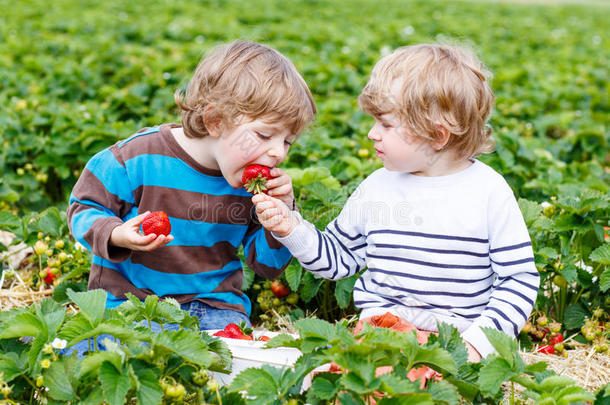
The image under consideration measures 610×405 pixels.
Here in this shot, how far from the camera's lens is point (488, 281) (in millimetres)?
2252

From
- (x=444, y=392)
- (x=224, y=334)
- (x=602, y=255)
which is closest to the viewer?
(x=444, y=392)

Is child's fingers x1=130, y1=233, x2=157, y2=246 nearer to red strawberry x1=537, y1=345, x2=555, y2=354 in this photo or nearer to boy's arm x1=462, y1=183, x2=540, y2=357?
boy's arm x1=462, y1=183, x2=540, y2=357

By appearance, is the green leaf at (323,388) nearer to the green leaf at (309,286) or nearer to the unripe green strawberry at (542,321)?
the green leaf at (309,286)

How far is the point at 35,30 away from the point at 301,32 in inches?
150

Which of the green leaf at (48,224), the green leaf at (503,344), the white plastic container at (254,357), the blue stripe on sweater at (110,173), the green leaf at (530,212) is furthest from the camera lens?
the green leaf at (48,224)

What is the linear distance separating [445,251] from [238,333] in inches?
30.9

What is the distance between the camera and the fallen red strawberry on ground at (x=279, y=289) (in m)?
2.93

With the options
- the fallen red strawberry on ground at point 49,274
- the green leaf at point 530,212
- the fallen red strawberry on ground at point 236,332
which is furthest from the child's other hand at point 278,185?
the fallen red strawberry on ground at point 49,274

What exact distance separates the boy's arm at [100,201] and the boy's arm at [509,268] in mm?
1269

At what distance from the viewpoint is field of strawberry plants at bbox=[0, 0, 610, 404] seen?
1737 millimetres

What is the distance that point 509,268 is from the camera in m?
2.13

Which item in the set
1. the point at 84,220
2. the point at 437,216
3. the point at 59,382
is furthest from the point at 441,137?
the point at 59,382

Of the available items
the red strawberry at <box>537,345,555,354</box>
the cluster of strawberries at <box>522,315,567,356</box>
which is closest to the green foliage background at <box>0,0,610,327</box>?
the cluster of strawberries at <box>522,315,567,356</box>

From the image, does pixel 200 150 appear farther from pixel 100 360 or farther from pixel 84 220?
pixel 100 360
